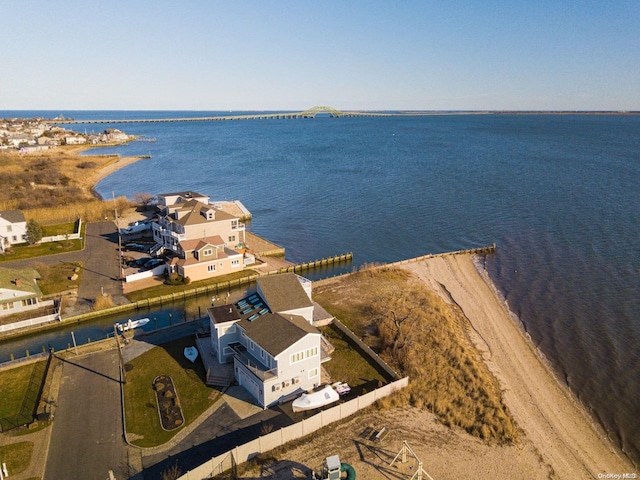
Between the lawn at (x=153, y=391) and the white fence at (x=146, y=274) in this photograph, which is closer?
the lawn at (x=153, y=391)

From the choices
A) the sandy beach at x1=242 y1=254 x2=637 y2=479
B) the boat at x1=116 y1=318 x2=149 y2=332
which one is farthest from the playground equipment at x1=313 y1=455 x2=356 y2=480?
the boat at x1=116 y1=318 x2=149 y2=332

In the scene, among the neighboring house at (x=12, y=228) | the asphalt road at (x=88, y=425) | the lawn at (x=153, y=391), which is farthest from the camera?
the neighboring house at (x=12, y=228)

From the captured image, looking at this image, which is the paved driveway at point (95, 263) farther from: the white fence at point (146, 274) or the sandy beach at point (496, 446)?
the sandy beach at point (496, 446)

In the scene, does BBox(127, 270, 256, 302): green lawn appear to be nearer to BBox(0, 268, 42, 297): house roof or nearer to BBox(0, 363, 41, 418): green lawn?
BBox(0, 268, 42, 297): house roof

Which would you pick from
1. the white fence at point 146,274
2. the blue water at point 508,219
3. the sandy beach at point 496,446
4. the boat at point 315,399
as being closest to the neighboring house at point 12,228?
the white fence at point 146,274

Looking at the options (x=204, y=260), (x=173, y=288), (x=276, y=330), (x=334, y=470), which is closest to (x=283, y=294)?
(x=276, y=330)

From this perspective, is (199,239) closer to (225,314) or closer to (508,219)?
(225,314)

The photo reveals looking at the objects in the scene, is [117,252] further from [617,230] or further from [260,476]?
[617,230]
